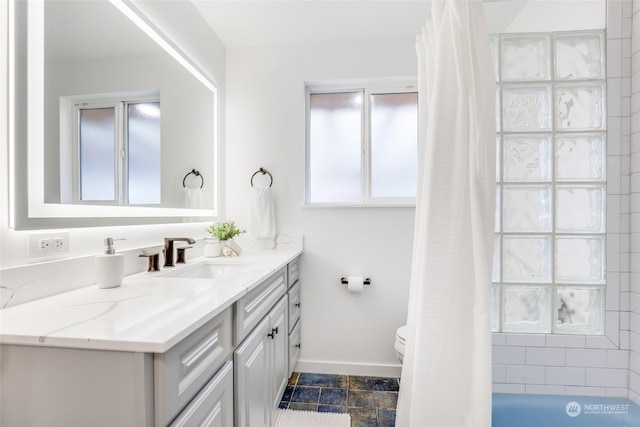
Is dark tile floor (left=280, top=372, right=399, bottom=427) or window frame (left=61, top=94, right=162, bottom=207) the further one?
dark tile floor (left=280, top=372, right=399, bottom=427)

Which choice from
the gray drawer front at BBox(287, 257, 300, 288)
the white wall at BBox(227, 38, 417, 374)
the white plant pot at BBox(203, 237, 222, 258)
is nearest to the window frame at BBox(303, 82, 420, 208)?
the white wall at BBox(227, 38, 417, 374)

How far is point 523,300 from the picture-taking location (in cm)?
116

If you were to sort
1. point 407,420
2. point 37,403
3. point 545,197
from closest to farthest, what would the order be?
point 37,403 → point 407,420 → point 545,197

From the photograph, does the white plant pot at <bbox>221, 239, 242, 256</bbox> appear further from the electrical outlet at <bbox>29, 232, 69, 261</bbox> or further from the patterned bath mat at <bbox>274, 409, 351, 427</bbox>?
the patterned bath mat at <bbox>274, 409, 351, 427</bbox>

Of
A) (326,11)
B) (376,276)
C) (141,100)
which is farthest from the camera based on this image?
(376,276)

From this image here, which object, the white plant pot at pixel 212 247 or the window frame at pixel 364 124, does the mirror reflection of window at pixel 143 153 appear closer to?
the white plant pot at pixel 212 247

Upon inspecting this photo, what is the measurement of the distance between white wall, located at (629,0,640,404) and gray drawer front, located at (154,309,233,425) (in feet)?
5.05

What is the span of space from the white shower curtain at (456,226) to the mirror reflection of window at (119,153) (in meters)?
1.28

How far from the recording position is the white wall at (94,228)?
83cm

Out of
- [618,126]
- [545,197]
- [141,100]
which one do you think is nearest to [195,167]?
[141,100]

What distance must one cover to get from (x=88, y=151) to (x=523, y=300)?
185 centimetres

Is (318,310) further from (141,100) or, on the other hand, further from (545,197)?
(141,100)

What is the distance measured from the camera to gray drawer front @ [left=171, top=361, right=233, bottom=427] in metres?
0.72

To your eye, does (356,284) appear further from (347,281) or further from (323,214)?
(323,214)
